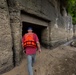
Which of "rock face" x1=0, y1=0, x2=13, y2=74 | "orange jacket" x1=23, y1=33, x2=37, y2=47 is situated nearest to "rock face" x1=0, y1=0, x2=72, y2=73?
"rock face" x1=0, y1=0, x2=13, y2=74

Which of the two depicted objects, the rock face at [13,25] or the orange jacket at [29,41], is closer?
the orange jacket at [29,41]

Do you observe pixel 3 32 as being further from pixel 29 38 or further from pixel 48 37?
pixel 48 37

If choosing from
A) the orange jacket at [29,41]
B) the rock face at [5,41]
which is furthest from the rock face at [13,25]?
the orange jacket at [29,41]

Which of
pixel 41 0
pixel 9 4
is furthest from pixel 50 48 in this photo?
pixel 9 4

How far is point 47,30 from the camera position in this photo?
894 cm

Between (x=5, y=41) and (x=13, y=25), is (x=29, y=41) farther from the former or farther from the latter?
(x=13, y=25)

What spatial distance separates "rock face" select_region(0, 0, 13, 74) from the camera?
13.9 feet

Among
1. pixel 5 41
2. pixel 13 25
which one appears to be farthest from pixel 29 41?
pixel 13 25

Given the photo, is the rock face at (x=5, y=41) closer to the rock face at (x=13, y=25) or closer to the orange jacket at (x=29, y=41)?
the rock face at (x=13, y=25)

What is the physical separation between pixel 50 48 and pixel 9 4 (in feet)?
16.2

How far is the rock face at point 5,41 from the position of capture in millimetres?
4240

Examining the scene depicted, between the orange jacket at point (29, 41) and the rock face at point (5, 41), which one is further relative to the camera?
the rock face at point (5, 41)

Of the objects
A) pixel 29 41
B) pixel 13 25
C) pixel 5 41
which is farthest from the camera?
pixel 13 25

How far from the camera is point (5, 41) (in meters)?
4.37
